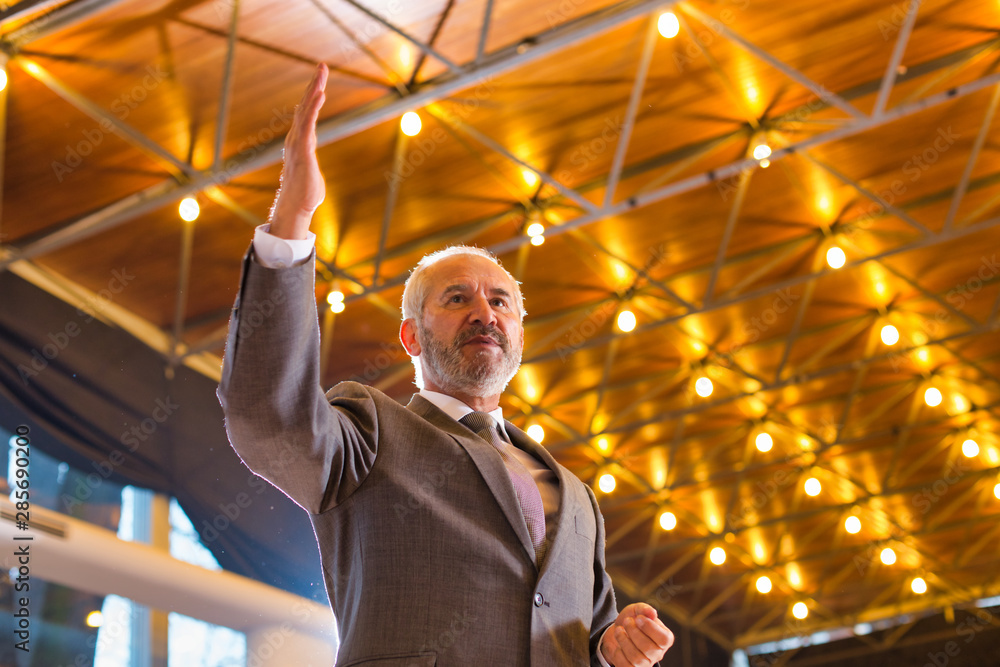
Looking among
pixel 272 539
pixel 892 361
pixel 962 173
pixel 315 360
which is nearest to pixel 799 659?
pixel 892 361

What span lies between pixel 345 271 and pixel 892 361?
303 inches

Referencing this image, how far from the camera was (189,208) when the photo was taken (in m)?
7.54

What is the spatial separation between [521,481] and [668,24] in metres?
5.88

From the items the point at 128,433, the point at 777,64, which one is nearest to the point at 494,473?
the point at 128,433

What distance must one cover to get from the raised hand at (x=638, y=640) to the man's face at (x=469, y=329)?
1.76ft

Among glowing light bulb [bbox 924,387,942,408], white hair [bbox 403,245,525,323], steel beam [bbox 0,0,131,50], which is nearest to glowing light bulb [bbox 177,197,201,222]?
steel beam [bbox 0,0,131,50]

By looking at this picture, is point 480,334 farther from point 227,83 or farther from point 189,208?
point 189,208

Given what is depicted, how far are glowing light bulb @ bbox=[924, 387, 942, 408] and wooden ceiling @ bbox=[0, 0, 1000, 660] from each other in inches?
3.9

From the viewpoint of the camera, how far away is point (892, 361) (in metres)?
13.1

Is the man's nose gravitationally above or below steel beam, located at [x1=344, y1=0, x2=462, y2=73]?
below

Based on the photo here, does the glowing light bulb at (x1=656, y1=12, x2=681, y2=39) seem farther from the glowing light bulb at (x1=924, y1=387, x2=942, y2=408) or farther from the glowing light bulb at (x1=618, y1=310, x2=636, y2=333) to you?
the glowing light bulb at (x1=924, y1=387, x2=942, y2=408)

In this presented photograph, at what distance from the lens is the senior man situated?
142cm

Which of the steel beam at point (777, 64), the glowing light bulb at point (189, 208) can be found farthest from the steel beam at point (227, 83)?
the steel beam at point (777, 64)

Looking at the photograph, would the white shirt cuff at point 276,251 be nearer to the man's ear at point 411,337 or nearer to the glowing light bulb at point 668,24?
the man's ear at point 411,337
